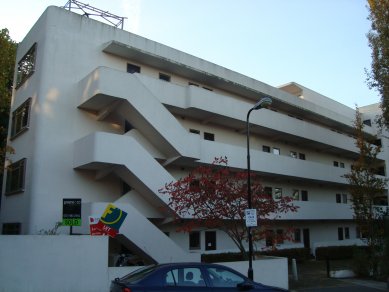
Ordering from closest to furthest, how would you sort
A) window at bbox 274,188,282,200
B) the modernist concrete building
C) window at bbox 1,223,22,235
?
the modernist concrete building
window at bbox 1,223,22,235
window at bbox 274,188,282,200

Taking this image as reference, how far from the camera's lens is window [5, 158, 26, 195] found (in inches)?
831

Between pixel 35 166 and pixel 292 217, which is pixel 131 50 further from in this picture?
pixel 292 217

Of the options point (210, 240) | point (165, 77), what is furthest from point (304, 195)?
point (165, 77)

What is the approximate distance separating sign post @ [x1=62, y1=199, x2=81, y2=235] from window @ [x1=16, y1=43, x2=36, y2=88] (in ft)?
32.5

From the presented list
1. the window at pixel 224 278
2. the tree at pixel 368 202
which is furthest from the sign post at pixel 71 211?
the tree at pixel 368 202

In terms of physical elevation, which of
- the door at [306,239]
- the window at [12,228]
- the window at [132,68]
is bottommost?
the door at [306,239]

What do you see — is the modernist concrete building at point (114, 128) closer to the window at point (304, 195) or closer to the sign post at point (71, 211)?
the sign post at point (71, 211)

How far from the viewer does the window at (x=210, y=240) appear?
1026 inches

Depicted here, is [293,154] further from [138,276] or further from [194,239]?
[138,276]

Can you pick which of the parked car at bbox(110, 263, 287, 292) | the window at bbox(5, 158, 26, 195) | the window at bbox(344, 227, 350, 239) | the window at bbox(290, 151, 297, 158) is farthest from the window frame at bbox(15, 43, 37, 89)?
the window at bbox(344, 227, 350, 239)

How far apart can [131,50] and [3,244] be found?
43.3 feet

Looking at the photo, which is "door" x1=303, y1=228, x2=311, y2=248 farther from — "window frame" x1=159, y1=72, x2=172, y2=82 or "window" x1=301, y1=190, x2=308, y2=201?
"window frame" x1=159, y1=72, x2=172, y2=82

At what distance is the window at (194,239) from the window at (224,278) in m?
15.5

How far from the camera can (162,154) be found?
2297 centimetres
